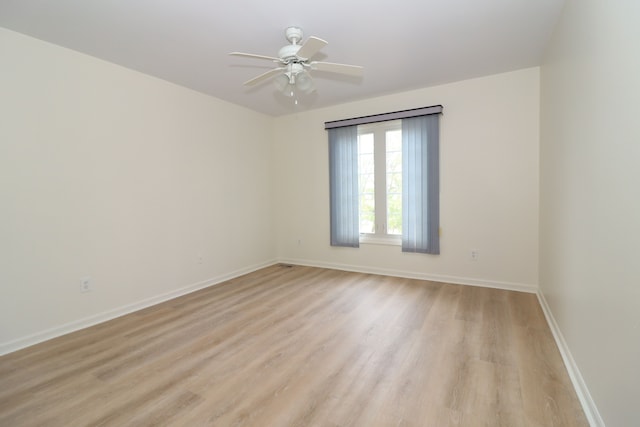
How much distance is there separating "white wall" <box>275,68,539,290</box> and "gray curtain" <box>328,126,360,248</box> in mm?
256

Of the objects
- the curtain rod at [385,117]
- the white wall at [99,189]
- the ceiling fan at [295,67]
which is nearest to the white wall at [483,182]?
the curtain rod at [385,117]

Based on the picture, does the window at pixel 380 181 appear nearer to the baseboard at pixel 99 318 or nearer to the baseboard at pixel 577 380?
the baseboard at pixel 577 380

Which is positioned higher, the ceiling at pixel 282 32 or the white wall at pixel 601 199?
the ceiling at pixel 282 32

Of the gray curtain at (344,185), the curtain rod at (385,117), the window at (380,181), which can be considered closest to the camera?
the curtain rod at (385,117)

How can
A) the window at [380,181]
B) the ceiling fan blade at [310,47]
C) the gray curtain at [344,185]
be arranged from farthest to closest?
the gray curtain at [344,185] → the window at [380,181] → the ceiling fan blade at [310,47]

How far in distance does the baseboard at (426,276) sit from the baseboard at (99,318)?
1.42 meters

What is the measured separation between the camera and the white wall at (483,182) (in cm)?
328

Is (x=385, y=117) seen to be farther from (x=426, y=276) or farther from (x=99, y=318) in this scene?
(x=99, y=318)

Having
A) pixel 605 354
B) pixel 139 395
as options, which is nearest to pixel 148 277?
pixel 139 395

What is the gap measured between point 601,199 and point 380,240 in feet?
9.45

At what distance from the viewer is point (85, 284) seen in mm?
2691

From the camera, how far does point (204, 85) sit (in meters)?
3.50

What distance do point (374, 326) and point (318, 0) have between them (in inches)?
103

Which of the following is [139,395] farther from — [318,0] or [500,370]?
[318,0]
